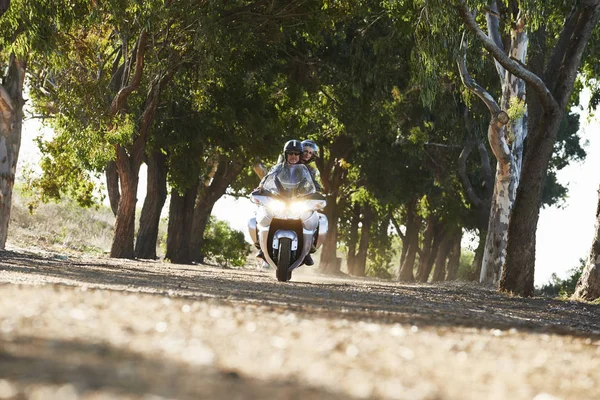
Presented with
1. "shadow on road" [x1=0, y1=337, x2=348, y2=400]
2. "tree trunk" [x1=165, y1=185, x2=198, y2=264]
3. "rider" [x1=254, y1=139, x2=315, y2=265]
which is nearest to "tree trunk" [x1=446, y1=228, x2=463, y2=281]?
"tree trunk" [x1=165, y1=185, x2=198, y2=264]

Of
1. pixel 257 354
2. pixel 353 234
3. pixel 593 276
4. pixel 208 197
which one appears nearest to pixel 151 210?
pixel 208 197

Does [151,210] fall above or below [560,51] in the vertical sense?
below

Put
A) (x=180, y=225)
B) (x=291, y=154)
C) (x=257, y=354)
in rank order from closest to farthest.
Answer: (x=257, y=354)
(x=291, y=154)
(x=180, y=225)

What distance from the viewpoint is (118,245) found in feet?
84.0

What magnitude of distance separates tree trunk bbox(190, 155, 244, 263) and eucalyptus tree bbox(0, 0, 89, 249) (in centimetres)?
1384

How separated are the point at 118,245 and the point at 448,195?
751 inches

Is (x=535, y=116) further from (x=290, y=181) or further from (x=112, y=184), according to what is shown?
(x=112, y=184)

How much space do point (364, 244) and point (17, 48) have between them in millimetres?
27206

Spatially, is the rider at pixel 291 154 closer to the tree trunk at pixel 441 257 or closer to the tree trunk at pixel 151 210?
the tree trunk at pixel 151 210

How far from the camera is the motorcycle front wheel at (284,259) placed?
15.1 metres

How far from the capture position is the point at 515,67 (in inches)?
640

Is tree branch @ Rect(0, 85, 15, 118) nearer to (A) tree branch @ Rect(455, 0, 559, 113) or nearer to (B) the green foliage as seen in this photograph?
(A) tree branch @ Rect(455, 0, 559, 113)

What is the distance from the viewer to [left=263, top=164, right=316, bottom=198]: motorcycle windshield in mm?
15258

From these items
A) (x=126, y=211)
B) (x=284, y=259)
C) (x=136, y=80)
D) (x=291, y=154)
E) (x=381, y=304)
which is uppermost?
(x=136, y=80)
